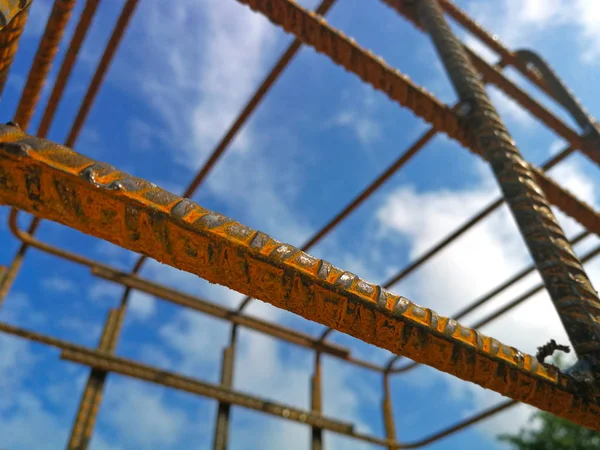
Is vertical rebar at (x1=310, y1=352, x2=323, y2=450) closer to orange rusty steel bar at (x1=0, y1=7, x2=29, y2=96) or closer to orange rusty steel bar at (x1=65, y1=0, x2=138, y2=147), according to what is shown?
orange rusty steel bar at (x1=65, y1=0, x2=138, y2=147)

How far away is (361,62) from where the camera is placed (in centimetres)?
337

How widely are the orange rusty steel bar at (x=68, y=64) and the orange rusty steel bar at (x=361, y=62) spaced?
3.90 ft

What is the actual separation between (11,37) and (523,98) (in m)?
5.20

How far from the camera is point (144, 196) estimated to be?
1.07m

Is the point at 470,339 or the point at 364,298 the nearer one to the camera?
the point at 364,298

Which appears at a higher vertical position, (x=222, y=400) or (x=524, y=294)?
(x=524, y=294)

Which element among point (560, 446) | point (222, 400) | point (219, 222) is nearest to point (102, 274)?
point (222, 400)

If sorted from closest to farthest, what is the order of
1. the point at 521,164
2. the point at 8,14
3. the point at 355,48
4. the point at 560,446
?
the point at 8,14 < the point at 521,164 < the point at 355,48 < the point at 560,446

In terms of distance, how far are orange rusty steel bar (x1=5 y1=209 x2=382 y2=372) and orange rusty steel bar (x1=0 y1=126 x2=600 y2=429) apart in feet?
14.9

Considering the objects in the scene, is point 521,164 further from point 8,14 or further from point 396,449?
point 396,449

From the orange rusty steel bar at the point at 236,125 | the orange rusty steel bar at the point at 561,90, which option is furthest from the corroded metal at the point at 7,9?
the orange rusty steel bar at the point at 561,90

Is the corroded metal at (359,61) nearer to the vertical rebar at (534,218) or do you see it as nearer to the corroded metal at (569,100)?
the vertical rebar at (534,218)

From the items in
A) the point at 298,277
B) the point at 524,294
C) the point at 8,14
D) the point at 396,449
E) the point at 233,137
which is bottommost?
the point at 298,277

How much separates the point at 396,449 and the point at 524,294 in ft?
9.08
